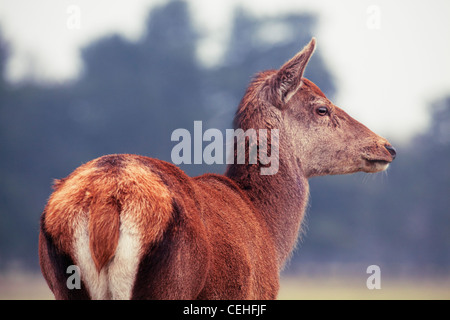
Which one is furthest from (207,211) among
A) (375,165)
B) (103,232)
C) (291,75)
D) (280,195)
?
(375,165)

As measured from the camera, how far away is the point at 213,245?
381cm

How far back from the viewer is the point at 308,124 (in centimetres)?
570

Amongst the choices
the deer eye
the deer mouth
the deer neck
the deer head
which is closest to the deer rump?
the deer neck

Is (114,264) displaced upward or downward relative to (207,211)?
downward

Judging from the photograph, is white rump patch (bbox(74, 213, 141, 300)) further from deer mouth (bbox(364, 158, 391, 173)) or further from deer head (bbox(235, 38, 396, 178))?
deer mouth (bbox(364, 158, 391, 173))

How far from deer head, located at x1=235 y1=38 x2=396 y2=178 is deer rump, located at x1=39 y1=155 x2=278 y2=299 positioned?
202cm

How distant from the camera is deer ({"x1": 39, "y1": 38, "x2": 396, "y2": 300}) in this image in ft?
10.1

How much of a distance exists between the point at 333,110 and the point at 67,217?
3.56 meters

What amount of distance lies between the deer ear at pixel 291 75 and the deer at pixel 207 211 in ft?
0.03

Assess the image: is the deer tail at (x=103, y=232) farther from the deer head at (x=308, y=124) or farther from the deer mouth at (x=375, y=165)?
the deer mouth at (x=375, y=165)

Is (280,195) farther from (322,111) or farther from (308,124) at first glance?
(322,111)

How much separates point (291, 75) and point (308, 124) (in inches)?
22.5

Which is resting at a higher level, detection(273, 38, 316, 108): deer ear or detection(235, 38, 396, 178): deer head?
detection(273, 38, 316, 108): deer ear

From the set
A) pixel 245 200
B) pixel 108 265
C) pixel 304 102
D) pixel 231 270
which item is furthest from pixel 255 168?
pixel 108 265
